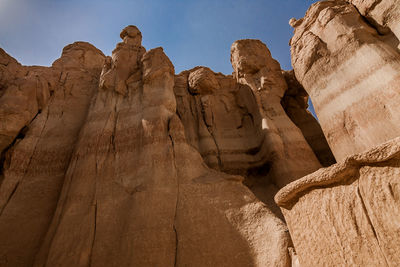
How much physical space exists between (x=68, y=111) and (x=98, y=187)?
13.0 ft

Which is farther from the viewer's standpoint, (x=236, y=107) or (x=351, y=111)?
(x=236, y=107)

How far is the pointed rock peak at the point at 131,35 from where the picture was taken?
433 inches

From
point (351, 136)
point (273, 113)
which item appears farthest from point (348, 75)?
point (273, 113)

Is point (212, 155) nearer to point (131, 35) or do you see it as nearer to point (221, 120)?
point (221, 120)

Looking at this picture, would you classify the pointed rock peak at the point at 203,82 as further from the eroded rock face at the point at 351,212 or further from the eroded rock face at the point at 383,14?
the eroded rock face at the point at 351,212

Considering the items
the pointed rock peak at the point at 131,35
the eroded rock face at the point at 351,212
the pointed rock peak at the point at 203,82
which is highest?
the pointed rock peak at the point at 131,35

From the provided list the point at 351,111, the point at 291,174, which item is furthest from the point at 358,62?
the point at 291,174

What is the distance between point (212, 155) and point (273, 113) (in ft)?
8.98

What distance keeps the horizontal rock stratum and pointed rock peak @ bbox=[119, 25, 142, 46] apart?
8cm

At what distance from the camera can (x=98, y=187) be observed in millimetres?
6086

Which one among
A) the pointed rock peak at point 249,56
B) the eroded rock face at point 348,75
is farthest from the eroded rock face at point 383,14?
the pointed rock peak at point 249,56

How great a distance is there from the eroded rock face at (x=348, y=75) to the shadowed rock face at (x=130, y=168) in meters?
2.36

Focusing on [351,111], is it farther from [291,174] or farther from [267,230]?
[267,230]

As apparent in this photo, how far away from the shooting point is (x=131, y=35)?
36.6 ft
